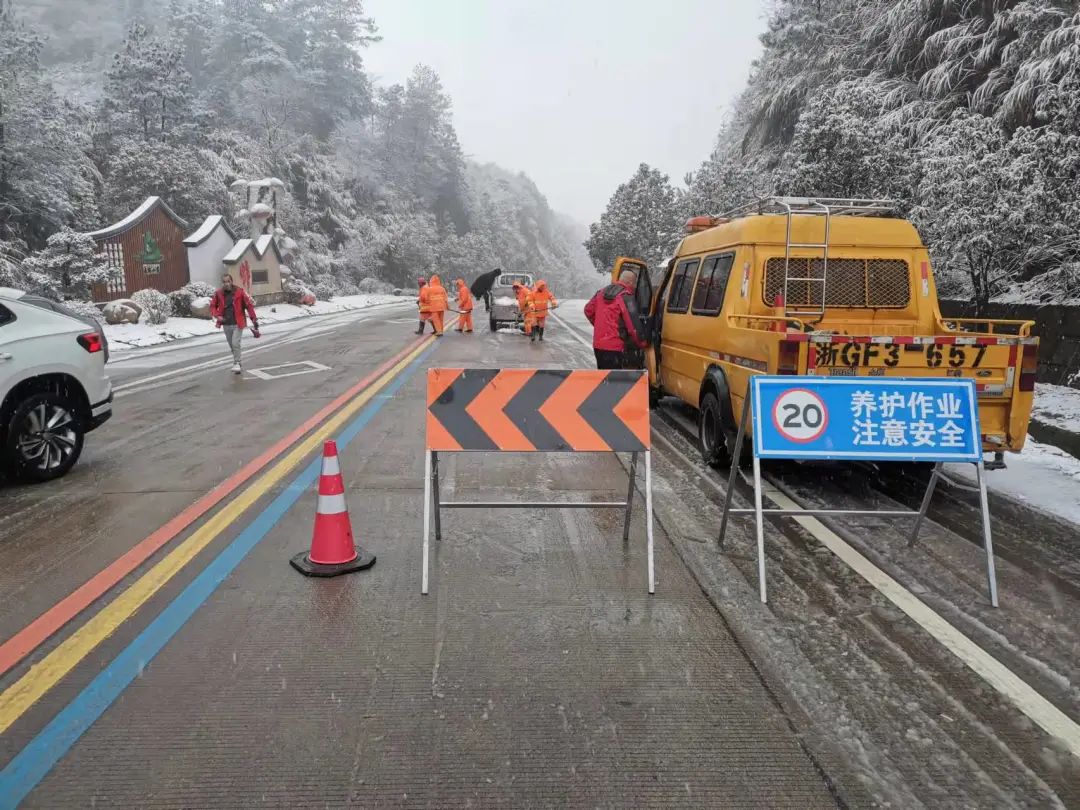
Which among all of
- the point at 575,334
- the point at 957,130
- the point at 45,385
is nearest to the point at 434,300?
the point at 575,334

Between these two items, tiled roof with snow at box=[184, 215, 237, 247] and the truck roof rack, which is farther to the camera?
tiled roof with snow at box=[184, 215, 237, 247]

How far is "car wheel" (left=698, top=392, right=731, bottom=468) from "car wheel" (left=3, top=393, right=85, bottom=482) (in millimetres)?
5473

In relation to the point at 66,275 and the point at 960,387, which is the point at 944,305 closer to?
the point at 960,387

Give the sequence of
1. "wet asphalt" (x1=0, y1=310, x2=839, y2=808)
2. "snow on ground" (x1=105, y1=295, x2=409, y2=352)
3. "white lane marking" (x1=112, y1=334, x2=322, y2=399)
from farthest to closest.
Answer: "snow on ground" (x1=105, y1=295, x2=409, y2=352), "white lane marking" (x1=112, y1=334, x2=322, y2=399), "wet asphalt" (x1=0, y1=310, x2=839, y2=808)

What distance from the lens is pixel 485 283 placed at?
1124 inches

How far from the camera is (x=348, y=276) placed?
58.2 meters

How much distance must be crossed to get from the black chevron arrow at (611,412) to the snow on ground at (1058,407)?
5.61 metres

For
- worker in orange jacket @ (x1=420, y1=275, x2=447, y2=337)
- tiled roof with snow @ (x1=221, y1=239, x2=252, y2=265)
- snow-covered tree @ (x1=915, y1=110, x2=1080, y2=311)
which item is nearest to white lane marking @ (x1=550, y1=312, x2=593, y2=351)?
worker in orange jacket @ (x1=420, y1=275, x2=447, y2=337)

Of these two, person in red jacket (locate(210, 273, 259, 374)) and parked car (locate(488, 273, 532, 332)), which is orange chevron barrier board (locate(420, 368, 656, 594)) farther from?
parked car (locate(488, 273, 532, 332))

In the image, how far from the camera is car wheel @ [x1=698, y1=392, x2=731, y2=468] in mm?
6773

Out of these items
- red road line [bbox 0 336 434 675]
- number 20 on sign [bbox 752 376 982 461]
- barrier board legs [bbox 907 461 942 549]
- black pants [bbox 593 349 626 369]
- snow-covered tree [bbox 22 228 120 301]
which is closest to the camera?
red road line [bbox 0 336 434 675]

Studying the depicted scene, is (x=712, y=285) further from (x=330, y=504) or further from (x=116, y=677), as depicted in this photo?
(x=116, y=677)

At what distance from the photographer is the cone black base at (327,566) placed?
4.41 meters

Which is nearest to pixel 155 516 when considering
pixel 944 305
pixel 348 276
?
pixel 944 305
